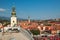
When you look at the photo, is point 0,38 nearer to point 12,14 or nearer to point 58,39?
point 58,39

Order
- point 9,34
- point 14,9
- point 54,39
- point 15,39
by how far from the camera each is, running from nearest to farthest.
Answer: point 15,39
point 9,34
point 54,39
point 14,9

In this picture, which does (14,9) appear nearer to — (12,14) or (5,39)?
(12,14)

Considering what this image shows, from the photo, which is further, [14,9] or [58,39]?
[14,9]

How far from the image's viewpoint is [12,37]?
553cm

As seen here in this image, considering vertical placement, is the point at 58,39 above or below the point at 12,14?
below

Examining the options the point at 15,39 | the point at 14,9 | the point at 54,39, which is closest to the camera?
the point at 15,39

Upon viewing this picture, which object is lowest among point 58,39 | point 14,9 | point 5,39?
point 58,39

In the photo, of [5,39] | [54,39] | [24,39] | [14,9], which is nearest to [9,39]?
[5,39]

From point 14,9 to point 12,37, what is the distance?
1950cm

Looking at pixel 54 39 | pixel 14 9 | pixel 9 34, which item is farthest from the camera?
pixel 14 9

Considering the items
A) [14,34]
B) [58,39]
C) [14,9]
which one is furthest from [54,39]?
[14,9]

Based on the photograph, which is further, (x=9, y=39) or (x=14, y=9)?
(x=14, y=9)

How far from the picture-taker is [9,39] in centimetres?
541

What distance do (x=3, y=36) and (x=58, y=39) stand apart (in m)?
7.34
